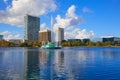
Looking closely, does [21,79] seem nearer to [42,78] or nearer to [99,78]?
[42,78]

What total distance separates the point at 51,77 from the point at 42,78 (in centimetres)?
173

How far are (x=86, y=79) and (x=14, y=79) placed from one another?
1115 cm

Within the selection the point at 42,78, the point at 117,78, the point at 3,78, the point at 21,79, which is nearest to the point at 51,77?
the point at 42,78

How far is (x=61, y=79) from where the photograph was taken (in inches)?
1527

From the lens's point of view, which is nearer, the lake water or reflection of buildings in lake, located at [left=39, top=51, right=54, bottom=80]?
the lake water

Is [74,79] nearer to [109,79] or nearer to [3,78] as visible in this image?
[109,79]

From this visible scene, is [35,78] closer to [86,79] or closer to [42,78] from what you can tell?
[42,78]

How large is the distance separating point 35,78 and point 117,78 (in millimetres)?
13128

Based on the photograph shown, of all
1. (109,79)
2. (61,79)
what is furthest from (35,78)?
(109,79)

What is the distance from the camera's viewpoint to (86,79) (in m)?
39.2

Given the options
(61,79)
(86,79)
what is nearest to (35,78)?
(61,79)

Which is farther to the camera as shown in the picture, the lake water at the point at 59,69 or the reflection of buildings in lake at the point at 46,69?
the reflection of buildings in lake at the point at 46,69

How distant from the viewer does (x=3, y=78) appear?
130 ft

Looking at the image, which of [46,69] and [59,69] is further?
[59,69]
